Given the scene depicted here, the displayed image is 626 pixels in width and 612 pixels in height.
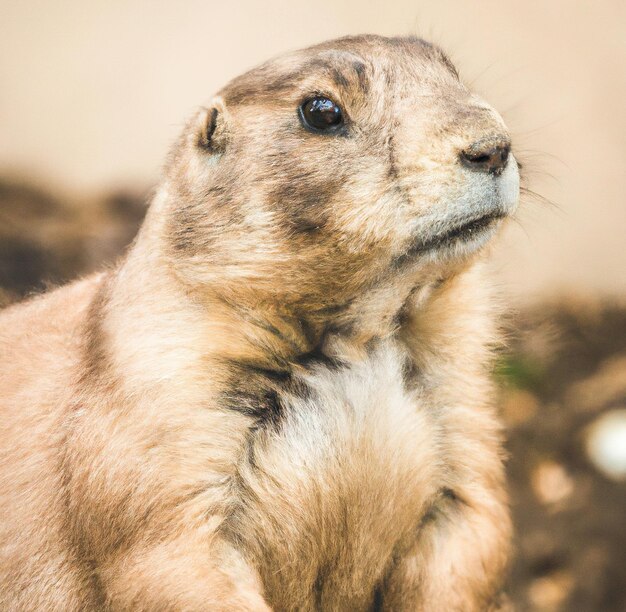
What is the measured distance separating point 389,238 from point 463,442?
92 centimetres

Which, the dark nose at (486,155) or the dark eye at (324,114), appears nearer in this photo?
the dark nose at (486,155)

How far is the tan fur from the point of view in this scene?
2.56 meters

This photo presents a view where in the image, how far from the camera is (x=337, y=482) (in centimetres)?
272

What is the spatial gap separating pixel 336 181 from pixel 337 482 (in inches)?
39.8

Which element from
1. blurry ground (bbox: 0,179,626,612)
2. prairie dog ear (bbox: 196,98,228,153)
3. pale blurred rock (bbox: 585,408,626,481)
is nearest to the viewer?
prairie dog ear (bbox: 196,98,228,153)

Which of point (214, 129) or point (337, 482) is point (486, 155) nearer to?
point (214, 129)

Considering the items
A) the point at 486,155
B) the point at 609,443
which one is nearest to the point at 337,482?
the point at 486,155

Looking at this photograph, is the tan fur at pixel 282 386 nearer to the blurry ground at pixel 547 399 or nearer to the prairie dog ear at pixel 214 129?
the prairie dog ear at pixel 214 129

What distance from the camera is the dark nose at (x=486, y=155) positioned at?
100.0 inches

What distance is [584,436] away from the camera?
6141 millimetres

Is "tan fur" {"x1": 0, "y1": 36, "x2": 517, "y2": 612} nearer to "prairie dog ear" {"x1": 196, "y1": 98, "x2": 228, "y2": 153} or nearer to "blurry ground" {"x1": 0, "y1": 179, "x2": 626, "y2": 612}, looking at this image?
"prairie dog ear" {"x1": 196, "y1": 98, "x2": 228, "y2": 153}

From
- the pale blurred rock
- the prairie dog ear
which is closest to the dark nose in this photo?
the prairie dog ear

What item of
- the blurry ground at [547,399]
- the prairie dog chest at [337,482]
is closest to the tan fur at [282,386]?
the prairie dog chest at [337,482]

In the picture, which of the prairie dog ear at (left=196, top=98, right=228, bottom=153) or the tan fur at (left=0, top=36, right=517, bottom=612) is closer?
the tan fur at (left=0, top=36, right=517, bottom=612)
